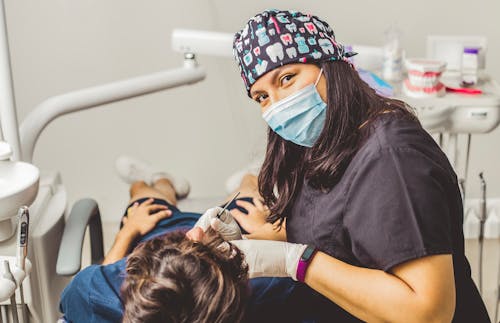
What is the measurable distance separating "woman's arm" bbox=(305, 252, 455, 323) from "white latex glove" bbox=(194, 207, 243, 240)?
0.25 metres

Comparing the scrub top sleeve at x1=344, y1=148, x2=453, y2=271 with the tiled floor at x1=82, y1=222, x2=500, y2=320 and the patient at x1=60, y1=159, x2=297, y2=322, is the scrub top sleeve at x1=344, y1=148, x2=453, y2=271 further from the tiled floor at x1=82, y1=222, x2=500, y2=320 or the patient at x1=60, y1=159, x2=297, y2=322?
the tiled floor at x1=82, y1=222, x2=500, y2=320

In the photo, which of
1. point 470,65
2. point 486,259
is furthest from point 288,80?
point 486,259

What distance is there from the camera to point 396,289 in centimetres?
119

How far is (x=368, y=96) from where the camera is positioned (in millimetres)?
1355

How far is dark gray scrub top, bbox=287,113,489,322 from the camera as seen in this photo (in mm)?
1188

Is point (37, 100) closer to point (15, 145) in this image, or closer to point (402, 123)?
point (15, 145)

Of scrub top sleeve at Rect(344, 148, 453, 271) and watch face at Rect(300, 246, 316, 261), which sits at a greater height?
scrub top sleeve at Rect(344, 148, 453, 271)

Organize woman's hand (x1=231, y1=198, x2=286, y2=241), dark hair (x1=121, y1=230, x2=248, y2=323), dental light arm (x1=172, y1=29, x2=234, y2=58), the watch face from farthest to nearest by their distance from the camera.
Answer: dental light arm (x1=172, y1=29, x2=234, y2=58) < woman's hand (x1=231, y1=198, x2=286, y2=241) < the watch face < dark hair (x1=121, y1=230, x2=248, y2=323)

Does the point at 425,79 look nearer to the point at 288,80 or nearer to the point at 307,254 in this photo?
the point at 288,80

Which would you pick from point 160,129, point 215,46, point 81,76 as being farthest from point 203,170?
point 215,46

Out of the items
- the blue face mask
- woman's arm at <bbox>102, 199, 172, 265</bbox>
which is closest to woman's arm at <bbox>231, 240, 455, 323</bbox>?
the blue face mask

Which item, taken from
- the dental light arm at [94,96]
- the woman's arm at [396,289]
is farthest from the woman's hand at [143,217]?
the woman's arm at [396,289]

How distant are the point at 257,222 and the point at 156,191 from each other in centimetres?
48

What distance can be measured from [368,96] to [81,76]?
5.46 feet
